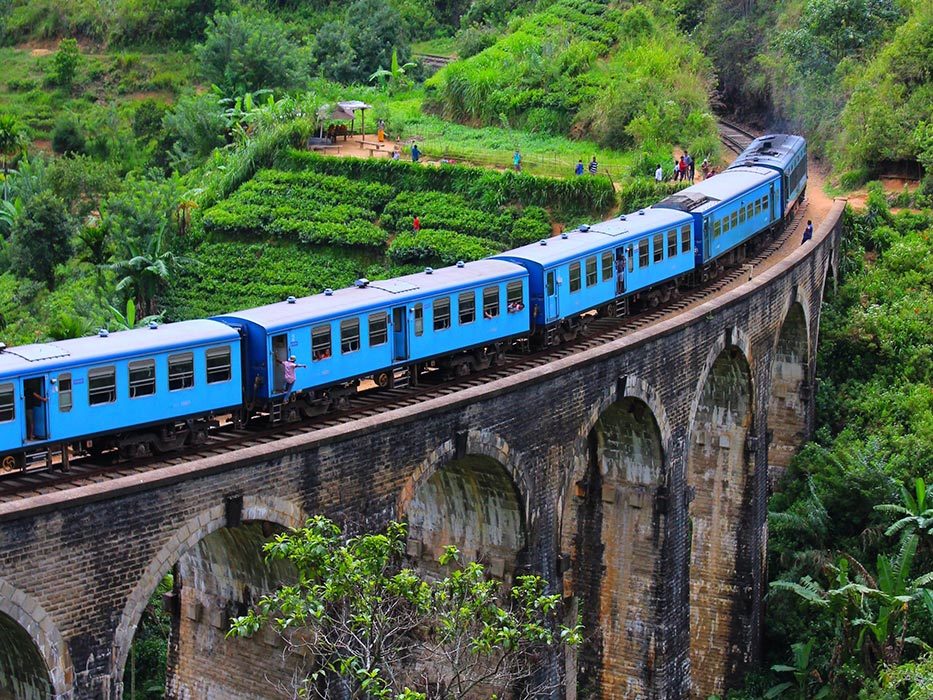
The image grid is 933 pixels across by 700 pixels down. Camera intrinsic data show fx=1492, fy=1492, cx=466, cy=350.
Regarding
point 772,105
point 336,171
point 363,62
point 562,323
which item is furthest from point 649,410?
point 363,62

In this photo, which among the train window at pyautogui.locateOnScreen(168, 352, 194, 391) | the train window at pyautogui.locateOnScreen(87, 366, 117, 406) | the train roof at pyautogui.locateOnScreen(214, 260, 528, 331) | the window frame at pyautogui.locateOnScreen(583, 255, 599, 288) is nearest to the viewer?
the train window at pyautogui.locateOnScreen(87, 366, 117, 406)

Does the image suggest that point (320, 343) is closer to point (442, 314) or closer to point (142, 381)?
point (442, 314)

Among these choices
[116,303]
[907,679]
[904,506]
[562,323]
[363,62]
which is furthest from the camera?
[363,62]

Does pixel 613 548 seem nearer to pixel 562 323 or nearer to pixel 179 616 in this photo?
pixel 562 323

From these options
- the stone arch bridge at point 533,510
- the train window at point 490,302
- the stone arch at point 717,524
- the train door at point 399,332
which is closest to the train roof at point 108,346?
the stone arch bridge at point 533,510

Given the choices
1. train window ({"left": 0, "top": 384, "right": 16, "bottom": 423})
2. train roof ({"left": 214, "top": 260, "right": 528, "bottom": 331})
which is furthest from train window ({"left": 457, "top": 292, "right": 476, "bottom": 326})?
train window ({"left": 0, "top": 384, "right": 16, "bottom": 423})

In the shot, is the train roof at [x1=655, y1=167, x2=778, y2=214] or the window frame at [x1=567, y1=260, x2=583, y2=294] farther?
the train roof at [x1=655, y1=167, x2=778, y2=214]

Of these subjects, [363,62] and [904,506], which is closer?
[904,506]

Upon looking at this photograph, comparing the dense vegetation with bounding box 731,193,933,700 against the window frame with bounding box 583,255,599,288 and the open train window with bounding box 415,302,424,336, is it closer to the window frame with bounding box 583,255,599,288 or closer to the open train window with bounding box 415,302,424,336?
the window frame with bounding box 583,255,599,288
